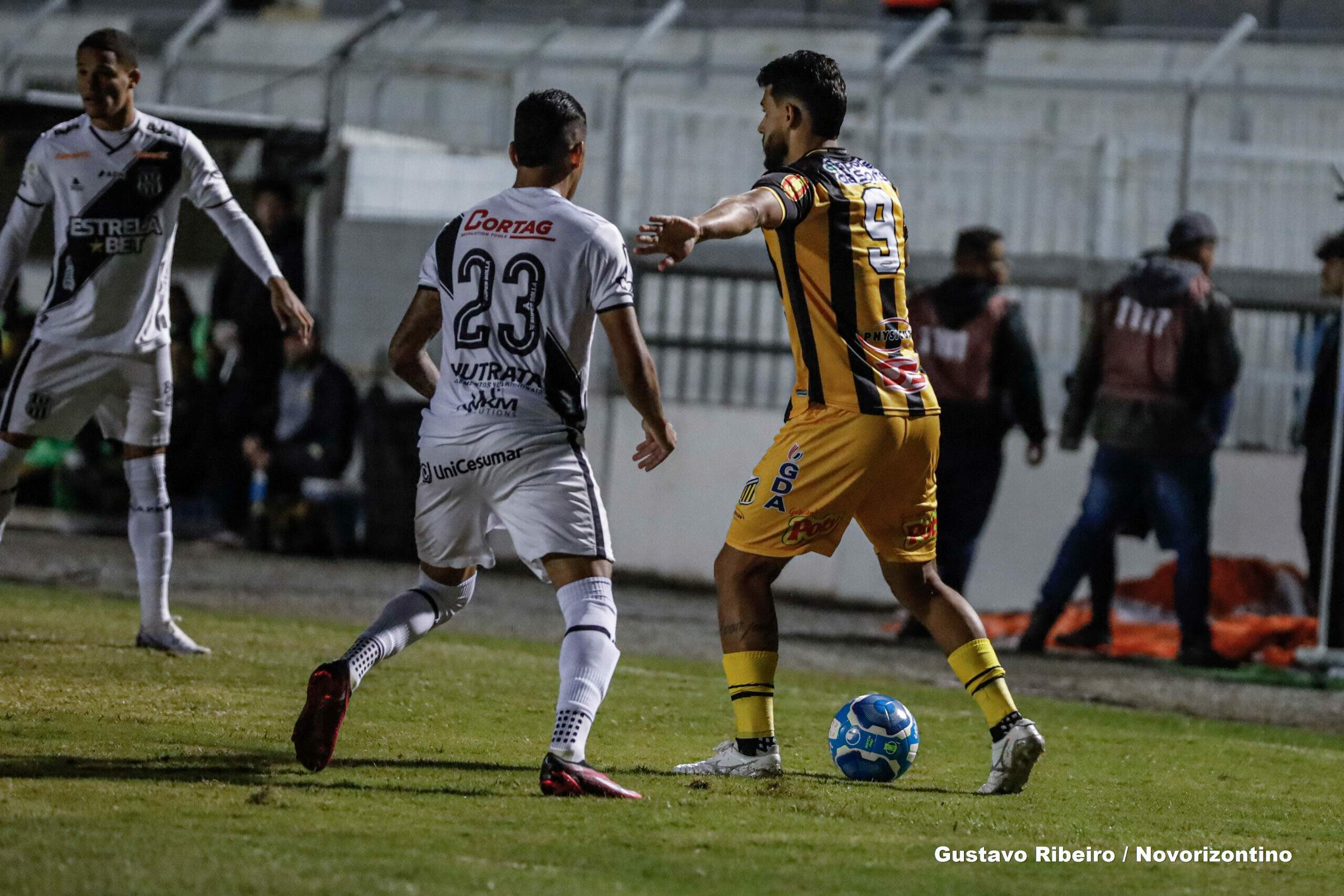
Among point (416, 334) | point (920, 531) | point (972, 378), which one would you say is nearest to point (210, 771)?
point (416, 334)

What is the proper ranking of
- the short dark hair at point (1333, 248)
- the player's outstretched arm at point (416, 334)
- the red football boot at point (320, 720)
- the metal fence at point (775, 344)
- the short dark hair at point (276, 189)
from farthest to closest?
the short dark hair at point (276, 189), the metal fence at point (775, 344), the short dark hair at point (1333, 248), the player's outstretched arm at point (416, 334), the red football boot at point (320, 720)

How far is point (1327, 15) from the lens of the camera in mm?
21703

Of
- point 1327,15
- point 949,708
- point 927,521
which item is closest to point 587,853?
point 927,521

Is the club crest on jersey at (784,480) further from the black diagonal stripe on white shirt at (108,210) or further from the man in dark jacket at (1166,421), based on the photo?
the man in dark jacket at (1166,421)

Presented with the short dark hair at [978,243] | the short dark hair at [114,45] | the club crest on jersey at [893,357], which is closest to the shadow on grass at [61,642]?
the short dark hair at [114,45]

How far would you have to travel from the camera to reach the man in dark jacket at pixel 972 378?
1164 centimetres

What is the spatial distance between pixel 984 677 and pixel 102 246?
407 cm

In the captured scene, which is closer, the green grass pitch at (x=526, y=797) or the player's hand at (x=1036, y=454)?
the green grass pitch at (x=526, y=797)

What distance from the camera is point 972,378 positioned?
11641mm

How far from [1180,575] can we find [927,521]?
556 centimetres

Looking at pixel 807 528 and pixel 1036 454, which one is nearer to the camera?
pixel 807 528

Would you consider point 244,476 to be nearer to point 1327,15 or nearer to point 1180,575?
point 1180,575

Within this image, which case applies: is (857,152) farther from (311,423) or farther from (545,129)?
(545,129)

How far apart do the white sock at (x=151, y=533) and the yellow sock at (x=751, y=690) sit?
123 inches
